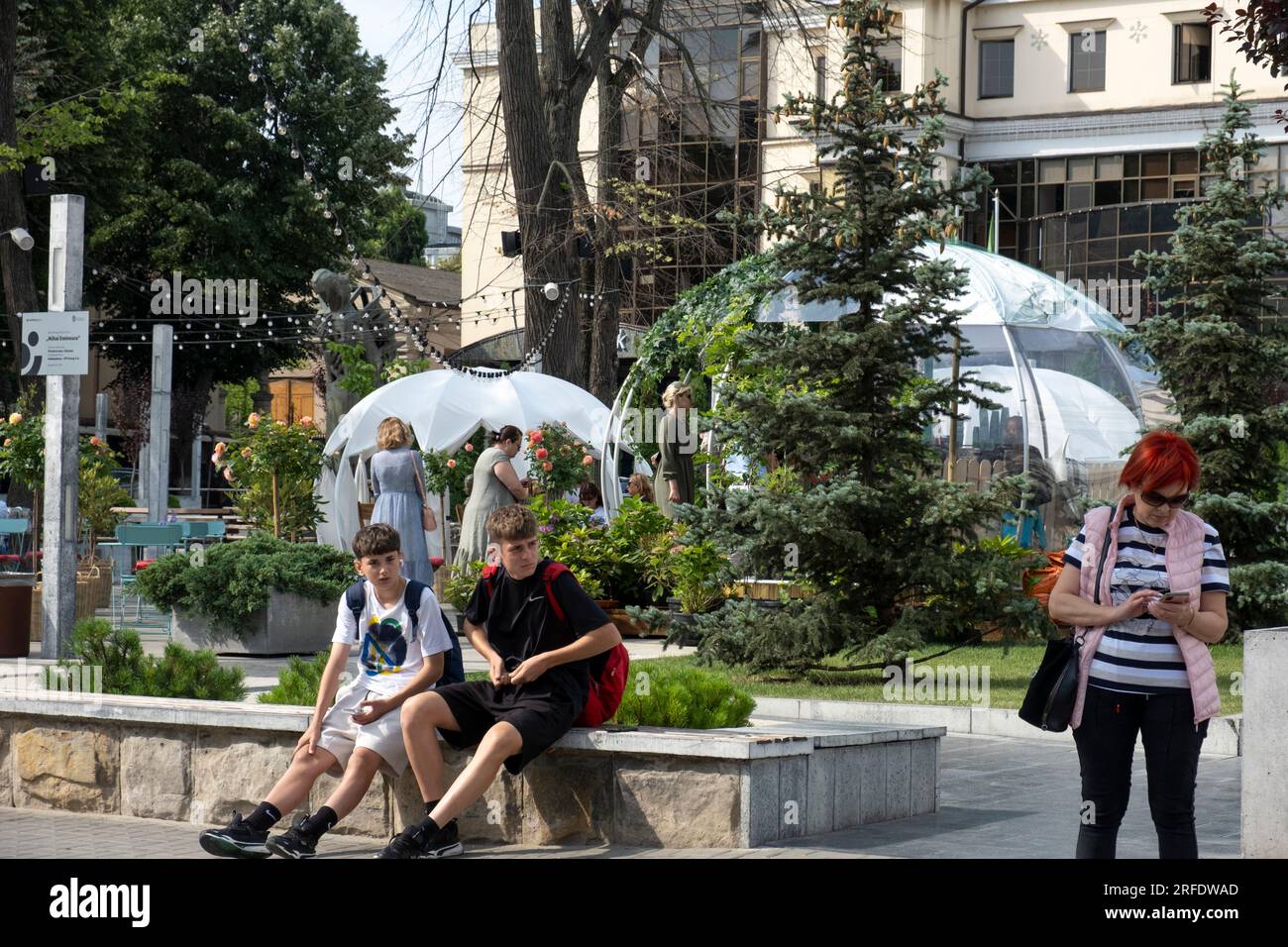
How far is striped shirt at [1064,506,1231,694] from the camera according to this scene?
6125 mm

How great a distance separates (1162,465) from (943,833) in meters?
2.57

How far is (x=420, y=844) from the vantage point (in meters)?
7.39

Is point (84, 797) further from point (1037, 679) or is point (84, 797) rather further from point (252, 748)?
point (1037, 679)

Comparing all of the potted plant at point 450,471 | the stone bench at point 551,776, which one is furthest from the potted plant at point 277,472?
the stone bench at point 551,776

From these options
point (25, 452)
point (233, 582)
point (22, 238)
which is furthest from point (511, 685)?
point (22, 238)

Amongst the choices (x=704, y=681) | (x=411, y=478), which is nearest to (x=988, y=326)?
(x=411, y=478)

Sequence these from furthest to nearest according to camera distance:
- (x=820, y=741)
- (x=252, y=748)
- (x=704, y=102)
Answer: (x=704, y=102) → (x=252, y=748) → (x=820, y=741)

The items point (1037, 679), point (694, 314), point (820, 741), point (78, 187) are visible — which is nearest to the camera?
point (1037, 679)

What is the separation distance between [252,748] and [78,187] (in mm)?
32539

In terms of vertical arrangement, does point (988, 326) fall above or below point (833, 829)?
above

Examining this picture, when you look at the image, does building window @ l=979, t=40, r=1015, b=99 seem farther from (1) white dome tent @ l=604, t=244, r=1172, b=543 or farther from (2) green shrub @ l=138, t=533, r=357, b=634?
(2) green shrub @ l=138, t=533, r=357, b=634

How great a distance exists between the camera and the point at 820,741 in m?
7.90

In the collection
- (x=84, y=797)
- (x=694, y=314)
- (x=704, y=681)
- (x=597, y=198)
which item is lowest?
(x=84, y=797)

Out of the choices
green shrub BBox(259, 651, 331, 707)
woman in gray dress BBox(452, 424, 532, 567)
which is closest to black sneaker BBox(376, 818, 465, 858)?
green shrub BBox(259, 651, 331, 707)
